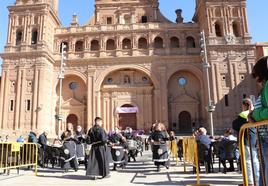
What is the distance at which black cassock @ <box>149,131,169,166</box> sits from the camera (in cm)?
994

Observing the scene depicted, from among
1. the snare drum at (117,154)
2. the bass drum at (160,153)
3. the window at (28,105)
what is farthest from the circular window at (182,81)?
the bass drum at (160,153)

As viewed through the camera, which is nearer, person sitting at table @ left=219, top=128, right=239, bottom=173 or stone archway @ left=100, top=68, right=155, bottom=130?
person sitting at table @ left=219, top=128, right=239, bottom=173

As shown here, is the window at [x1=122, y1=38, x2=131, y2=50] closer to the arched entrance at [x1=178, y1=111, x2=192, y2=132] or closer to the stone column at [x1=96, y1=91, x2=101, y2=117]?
the stone column at [x1=96, y1=91, x2=101, y2=117]

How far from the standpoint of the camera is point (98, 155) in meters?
8.52

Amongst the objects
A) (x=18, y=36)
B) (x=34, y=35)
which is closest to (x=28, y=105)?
(x=34, y=35)

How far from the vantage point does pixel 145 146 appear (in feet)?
76.4

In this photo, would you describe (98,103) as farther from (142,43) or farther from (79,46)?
(142,43)

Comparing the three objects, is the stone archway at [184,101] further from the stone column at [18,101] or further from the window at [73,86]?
the stone column at [18,101]

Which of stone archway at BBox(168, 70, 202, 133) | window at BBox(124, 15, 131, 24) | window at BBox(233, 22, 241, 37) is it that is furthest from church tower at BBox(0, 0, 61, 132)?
window at BBox(233, 22, 241, 37)

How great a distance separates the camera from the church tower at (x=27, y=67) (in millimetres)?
29703

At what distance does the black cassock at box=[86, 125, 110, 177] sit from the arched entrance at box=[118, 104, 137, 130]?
23433mm

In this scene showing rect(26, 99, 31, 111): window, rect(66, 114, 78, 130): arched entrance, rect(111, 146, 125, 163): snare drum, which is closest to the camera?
rect(111, 146, 125, 163): snare drum

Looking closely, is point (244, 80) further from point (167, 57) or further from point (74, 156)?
Answer: point (74, 156)

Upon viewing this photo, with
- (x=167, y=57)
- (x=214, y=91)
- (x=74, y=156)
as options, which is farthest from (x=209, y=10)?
(x=74, y=156)
